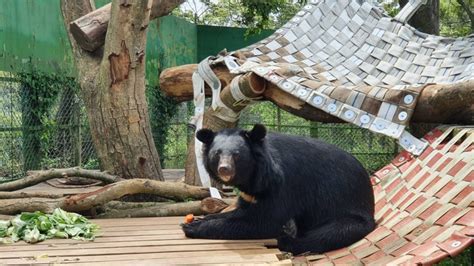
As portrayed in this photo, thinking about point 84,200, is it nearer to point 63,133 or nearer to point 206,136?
point 206,136

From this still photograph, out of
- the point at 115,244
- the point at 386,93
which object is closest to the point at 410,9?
the point at 386,93

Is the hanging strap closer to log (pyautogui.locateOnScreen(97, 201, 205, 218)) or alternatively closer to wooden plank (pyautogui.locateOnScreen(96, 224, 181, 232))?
log (pyautogui.locateOnScreen(97, 201, 205, 218))

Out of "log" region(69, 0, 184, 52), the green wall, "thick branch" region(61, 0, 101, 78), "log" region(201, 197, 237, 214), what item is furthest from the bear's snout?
the green wall

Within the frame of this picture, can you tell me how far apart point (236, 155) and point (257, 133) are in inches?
6.1

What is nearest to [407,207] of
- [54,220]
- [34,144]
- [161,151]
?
[54,220]

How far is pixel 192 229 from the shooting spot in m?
3.13

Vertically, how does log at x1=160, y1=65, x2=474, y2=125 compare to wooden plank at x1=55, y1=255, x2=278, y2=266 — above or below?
above

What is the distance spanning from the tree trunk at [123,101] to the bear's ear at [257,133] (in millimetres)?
1686

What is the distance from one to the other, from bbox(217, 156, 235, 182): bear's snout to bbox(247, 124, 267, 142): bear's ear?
18cm

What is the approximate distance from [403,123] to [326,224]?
1021 millimetres

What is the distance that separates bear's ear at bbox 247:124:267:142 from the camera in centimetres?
294

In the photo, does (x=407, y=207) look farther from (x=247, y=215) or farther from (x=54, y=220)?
(x=54, y=220)

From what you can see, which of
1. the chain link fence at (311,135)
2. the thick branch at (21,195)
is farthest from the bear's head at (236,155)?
the chain link fence at (311,135)

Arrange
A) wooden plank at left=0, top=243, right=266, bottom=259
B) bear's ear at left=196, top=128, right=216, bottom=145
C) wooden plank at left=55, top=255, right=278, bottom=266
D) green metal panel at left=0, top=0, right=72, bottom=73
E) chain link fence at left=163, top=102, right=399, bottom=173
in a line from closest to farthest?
wooden plank at left=55, top=255, right=278, bottom=266
wooden plank at left=0, top=243, right=266, bottom=259
bear's ear at left=196, top=128, right=216, bottom=145
green metal panel at left=0, top=0, right=72, bottom=73
chain link fence at left=163, top=102, right=399, bottom=173
